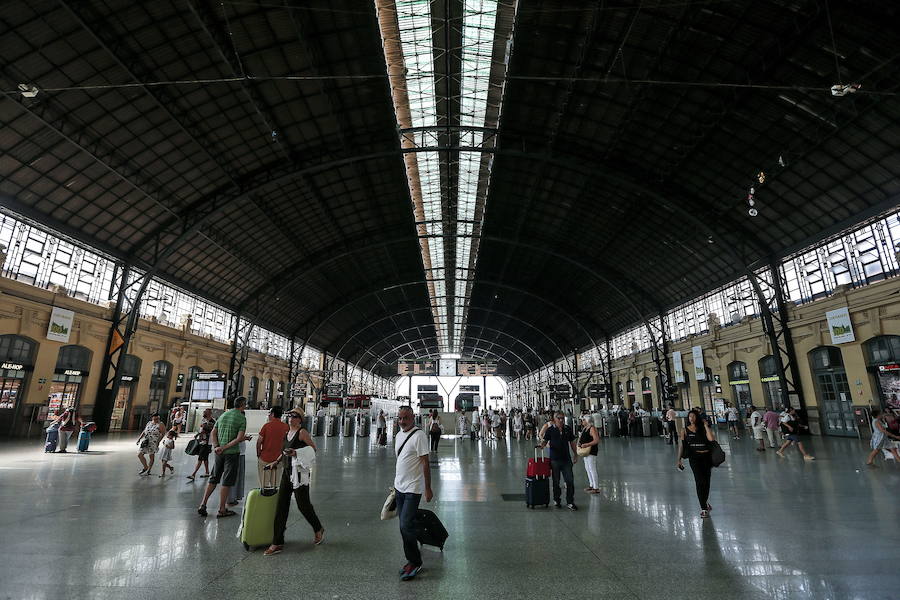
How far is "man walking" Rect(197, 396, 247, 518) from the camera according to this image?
7.27 m

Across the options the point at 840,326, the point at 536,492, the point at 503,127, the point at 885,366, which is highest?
the point at 503,127

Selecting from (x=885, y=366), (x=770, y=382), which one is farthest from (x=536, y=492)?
(x=770, y=382)

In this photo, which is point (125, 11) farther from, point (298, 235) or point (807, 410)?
point (807, 410)

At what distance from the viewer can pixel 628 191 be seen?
27.0m

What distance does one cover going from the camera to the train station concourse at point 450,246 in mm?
5523

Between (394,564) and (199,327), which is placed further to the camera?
(199,327)

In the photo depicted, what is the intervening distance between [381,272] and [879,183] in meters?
37.4

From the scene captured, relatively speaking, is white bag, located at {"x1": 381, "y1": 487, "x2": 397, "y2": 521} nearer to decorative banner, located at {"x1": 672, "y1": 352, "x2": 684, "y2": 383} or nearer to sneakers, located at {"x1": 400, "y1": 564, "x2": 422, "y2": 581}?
sneakers, located at {"x1": 400, "y1": 564, "x2": 422, "y2": 581}

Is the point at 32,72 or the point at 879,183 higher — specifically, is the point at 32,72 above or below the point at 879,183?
above

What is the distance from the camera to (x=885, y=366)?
1975 cm

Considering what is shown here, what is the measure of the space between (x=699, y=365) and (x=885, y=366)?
1251 centimetres

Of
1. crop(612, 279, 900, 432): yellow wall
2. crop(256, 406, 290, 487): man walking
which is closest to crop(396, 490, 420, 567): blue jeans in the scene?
crop(256, 406, 290, 487): man walking

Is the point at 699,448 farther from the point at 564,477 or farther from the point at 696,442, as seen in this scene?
the point at 564,477

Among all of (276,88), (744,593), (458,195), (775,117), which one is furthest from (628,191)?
(744,593)
